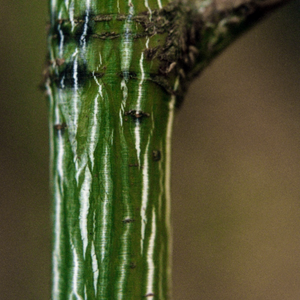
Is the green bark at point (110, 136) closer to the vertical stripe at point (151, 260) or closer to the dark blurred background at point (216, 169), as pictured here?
the vertical stripe at point (151, 260)

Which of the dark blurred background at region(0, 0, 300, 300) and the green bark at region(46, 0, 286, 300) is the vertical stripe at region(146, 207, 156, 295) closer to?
the green bark at region(46, 0, 286, 300)

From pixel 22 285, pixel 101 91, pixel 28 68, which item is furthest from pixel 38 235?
pixel 101 91

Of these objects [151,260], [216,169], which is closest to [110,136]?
[151,260]

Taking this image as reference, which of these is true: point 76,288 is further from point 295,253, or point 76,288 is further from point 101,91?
point 295,253

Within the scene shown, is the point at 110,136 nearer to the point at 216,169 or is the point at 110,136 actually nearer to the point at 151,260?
the point at 151,260

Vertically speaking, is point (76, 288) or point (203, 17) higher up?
point (203, 17)
